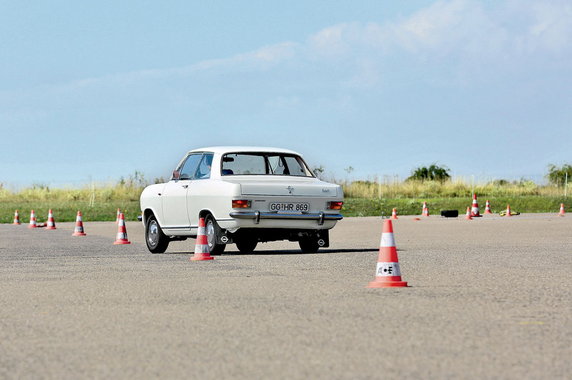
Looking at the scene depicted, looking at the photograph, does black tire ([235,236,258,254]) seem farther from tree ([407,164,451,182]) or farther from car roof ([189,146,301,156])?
tree ([407,164,451,182])

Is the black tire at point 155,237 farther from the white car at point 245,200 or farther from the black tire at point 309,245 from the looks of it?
the black tire at point 309,245

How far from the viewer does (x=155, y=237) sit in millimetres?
19344

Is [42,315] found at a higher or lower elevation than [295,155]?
lower

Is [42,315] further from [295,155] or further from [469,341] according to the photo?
[295,155]

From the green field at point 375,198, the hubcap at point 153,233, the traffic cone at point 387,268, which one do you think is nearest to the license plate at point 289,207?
the hubcap at point 153,233

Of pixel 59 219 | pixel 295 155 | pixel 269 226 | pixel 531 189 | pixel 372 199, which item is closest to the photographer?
pixel 269 226

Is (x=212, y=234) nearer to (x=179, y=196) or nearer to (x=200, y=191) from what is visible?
(x=200, y=191)

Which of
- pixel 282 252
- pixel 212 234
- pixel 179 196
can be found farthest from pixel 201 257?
pixel 282 252

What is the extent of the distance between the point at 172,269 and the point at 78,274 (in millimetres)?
1402

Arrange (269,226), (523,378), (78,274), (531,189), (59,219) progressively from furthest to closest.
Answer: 1. (531,189)
2. (59,219)
3. (269,226)
4. (78,274)
5. (523,378)

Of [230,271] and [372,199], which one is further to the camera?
[372,199]

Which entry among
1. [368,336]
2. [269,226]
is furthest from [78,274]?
[368,336]

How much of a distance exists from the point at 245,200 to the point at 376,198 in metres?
39.3

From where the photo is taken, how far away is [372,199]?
179 feet
